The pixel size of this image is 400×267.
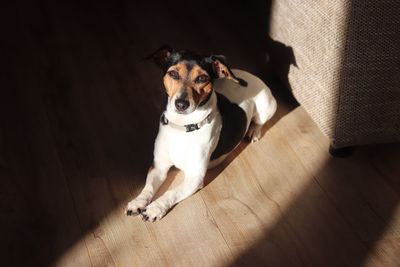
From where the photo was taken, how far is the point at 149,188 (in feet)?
6.58

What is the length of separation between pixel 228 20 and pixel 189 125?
1323 mm

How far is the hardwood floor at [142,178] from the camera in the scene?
1.87 m

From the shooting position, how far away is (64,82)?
261 cm

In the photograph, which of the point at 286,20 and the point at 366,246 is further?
the point at 286,20

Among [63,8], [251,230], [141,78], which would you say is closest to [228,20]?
[141,78]

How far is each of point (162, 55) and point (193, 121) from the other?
0.26 metres

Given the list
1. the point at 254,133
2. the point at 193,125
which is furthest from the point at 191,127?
the point at 254,133

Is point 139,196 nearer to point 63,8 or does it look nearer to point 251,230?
point 251,230

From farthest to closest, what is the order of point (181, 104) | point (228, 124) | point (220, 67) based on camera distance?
point (228, 124)
point (220, 67)
point (181, 104)

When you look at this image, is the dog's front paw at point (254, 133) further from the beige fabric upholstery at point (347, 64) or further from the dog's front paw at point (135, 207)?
the dog's front paw at point (135, 207)

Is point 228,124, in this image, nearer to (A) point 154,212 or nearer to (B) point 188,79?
(B) point 188,79

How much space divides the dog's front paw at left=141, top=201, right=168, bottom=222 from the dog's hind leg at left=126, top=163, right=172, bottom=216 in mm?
29

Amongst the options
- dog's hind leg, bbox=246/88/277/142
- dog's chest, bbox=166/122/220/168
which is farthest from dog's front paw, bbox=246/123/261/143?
dog's chest, bbox=166/122/220/168

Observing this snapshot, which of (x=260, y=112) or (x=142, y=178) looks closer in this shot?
Result: (x=142, y=178)
